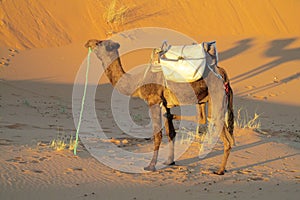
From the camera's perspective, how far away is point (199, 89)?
7.51 m

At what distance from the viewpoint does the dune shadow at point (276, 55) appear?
834 inches

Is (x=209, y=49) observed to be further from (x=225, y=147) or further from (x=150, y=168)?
(x=150, y=168)

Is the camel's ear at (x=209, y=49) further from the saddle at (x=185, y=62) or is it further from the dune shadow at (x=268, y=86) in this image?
the dune shadow at (x=268, y=86)

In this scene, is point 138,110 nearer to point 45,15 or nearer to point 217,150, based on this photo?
point 217,150

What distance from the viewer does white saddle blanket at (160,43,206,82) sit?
7.20 meters

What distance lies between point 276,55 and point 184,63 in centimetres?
1788

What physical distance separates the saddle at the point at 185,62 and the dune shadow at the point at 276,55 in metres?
13.2

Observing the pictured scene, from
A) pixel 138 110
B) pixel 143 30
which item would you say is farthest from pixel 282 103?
pixel 143 30

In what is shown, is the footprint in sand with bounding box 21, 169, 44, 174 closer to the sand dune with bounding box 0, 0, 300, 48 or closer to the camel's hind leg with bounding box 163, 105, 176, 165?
the camel's hind leg with bounding box 163, 105, 176, 165

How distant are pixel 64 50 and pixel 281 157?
1421 cm

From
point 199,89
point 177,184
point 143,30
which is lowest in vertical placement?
point 177,184

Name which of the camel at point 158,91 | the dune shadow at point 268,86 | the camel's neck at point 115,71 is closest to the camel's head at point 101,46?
the camel at point 158,91

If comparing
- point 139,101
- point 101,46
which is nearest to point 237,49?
point 139,101

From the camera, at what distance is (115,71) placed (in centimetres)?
762
